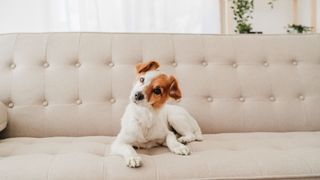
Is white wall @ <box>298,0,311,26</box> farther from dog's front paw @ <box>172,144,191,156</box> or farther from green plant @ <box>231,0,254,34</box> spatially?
dog's front paw @ <box>172,144,191,156</box>

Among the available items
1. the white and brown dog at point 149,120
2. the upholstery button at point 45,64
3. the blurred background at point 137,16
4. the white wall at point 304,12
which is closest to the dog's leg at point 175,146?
the white and brown dog at point 149,120

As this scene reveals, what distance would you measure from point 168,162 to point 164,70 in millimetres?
648

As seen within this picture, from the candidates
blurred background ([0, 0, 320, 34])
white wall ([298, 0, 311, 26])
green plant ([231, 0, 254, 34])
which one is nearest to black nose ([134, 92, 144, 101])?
blurred background ([0, 0, 320, 34])

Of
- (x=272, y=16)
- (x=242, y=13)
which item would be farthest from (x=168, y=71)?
(x=272, y=16)

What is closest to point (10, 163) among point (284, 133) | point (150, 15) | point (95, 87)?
point (95, 87)

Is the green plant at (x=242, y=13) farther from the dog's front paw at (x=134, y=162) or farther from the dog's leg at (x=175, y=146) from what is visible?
the dog's front paw at (x=134, y=162)

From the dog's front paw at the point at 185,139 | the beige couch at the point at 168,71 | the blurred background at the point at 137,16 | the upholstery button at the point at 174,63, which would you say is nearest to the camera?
the dog's front paw at the point at 185,139

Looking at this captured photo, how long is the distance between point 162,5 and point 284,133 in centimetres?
115

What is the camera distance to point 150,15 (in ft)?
7.00

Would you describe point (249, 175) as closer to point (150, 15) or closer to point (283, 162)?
point (283, 162)

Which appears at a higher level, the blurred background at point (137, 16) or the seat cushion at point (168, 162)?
the blurred background at point (137, 16)

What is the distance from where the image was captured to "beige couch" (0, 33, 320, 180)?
146 cm

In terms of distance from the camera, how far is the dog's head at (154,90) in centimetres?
110

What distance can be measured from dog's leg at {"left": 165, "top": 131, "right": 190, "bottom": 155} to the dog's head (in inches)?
5.7
